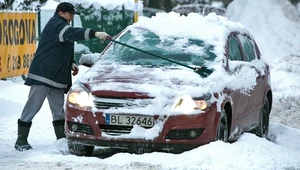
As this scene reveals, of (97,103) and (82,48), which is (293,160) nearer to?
(97,103)

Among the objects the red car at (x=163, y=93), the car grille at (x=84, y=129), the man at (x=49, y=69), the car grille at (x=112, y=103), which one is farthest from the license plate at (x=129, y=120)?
the man at (x=49, y=69)

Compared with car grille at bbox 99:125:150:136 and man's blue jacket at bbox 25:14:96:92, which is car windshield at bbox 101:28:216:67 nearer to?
man's blue jacket at bbox 25:14:96:92

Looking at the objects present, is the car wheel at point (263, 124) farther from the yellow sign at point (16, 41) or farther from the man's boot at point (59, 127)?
the yellow sign at point (16, 41)

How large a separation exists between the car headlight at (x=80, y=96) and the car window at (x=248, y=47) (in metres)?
2.76

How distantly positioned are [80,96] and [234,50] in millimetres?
2391

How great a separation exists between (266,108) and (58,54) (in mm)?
3305

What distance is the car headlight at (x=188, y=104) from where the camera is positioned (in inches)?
319

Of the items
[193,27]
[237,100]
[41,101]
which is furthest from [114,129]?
[193,27]

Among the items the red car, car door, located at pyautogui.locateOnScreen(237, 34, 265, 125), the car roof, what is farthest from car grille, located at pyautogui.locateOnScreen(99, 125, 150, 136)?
car door, located at pyautogui.locateOnScreen(237, 34, 265, 125)

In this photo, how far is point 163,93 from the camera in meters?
8.16

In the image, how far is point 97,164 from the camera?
25.0ft

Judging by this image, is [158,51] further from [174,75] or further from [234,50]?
[234,50]

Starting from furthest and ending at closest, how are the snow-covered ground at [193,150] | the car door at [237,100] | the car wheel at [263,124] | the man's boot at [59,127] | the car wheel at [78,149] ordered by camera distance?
the car wheel at [263,124] → the man's boot at [59,127] → the car door at [237,100] → the car wheel at [78,149] → the snow-covered ground at [193,150]

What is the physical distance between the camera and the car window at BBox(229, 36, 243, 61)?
31.9 ft
